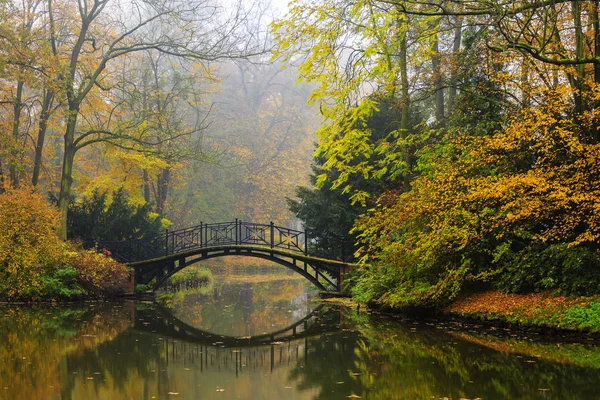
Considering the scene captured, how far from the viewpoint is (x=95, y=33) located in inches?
868

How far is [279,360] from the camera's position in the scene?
29.7ft

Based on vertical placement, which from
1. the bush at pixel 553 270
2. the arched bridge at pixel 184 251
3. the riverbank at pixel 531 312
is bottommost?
the riverbank at pixel 531 312

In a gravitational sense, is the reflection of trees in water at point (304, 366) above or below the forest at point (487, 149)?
below

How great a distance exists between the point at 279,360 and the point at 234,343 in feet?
7.16

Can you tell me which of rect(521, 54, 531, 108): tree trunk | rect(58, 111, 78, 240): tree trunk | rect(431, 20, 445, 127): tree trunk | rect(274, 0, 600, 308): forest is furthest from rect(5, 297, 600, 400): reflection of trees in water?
rect(58, 111, 78, 240): tree trunk

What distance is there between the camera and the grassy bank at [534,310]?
9875 mm

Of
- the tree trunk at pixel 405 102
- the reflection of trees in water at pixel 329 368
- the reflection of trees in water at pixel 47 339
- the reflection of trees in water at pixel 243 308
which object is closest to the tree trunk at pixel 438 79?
the tree trunk at pixel 405 102

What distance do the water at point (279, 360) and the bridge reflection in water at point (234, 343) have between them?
0.02m

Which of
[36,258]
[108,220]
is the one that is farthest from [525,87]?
[108,220]

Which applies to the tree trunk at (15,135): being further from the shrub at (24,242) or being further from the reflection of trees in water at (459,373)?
the reflection of trees in water at (459,373)

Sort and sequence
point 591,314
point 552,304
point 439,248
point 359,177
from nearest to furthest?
point 591,314
point 552,304
point 439,248
point 359,177

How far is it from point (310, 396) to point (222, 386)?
1203 mm

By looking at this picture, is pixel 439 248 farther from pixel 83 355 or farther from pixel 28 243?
pixel 28 243

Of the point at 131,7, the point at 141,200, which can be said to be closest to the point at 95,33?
the point at 131,7
